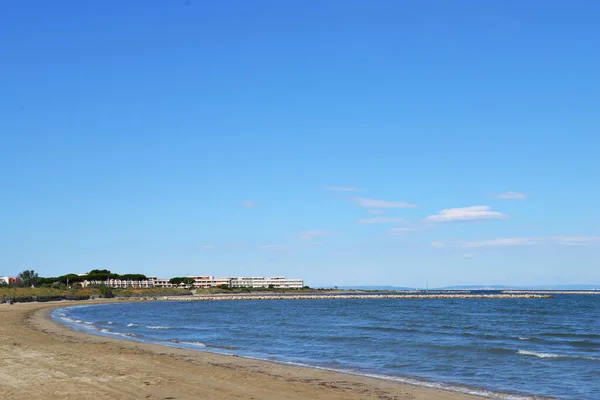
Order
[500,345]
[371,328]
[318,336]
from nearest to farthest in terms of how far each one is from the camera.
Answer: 1. [500,345]
2. [318,336]
3. [371,328]

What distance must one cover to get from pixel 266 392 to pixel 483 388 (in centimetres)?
757

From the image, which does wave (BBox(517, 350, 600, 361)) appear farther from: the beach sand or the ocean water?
the beach sand

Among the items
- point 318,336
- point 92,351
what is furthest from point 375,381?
point 318,336

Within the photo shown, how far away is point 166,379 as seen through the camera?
19.2 meters

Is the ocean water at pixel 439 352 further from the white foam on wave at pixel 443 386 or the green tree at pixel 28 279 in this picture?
the green tree at pixel 28 279

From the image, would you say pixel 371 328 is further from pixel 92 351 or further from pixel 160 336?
pixel 92 351

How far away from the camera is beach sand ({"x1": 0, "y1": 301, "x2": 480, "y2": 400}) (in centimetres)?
1659

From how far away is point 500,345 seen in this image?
34.1m

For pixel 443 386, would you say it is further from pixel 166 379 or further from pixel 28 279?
pixel 28 279

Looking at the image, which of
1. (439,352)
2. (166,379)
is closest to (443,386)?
(166,379)

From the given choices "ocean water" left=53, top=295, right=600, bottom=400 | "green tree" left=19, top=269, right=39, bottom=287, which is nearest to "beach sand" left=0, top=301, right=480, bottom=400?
"ocean water" left=53, top=295, right=600, bottom=400

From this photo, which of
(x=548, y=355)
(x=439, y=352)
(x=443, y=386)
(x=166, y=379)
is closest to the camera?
(x=166, y=379)

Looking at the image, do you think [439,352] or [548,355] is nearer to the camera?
[548,355]

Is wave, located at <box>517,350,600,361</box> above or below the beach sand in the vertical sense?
below
